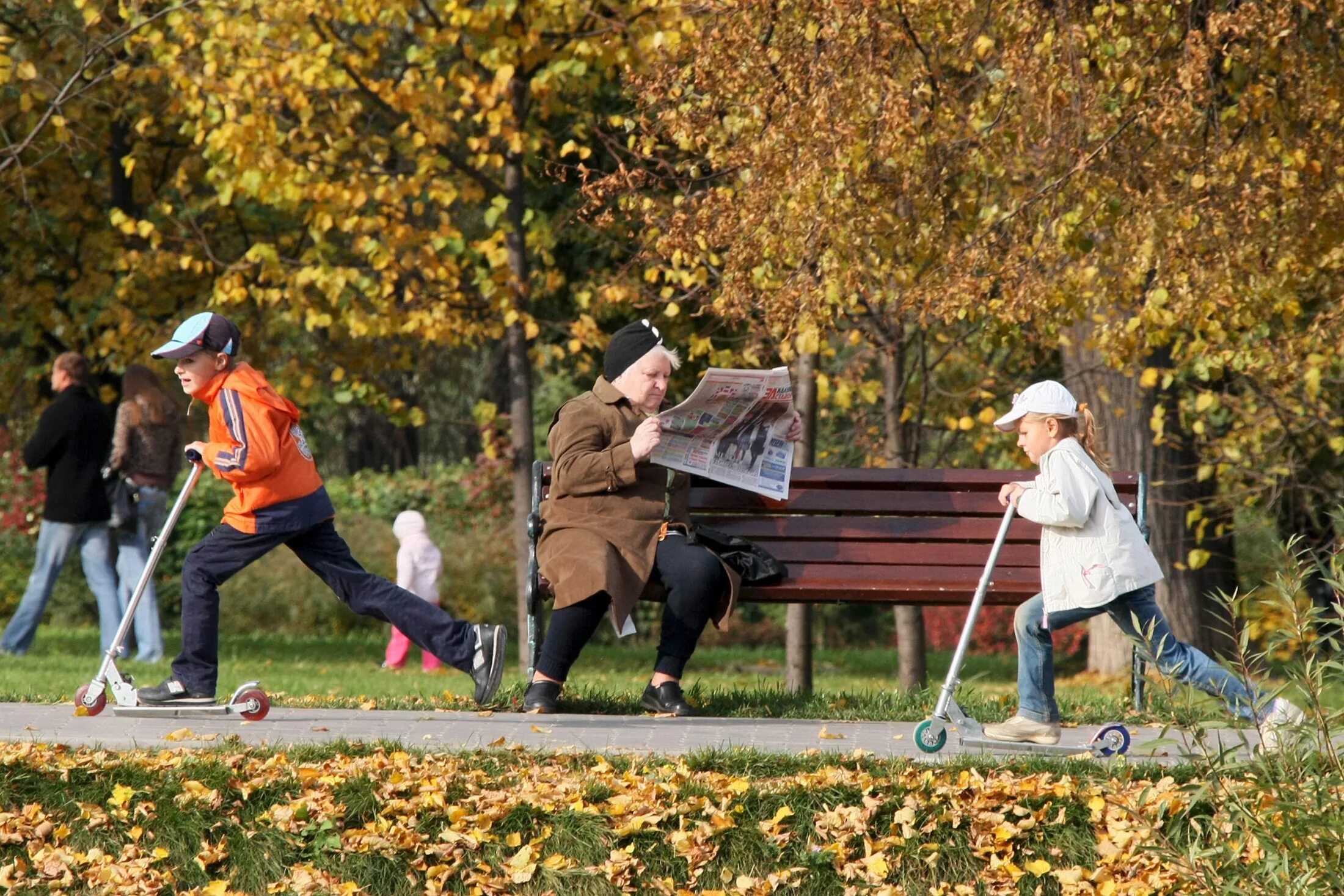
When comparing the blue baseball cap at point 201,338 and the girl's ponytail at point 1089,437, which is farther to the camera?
the blue baseball cap at point 201,338

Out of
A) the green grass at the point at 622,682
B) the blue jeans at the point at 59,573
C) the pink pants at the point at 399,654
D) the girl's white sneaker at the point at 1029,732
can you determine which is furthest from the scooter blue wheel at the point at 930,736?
the pink pants at the point at 399,654

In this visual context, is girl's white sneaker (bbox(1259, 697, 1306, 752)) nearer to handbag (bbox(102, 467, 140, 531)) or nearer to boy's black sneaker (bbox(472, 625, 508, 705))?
boy's black sneaker (bbox(472, 625, 508, 705))

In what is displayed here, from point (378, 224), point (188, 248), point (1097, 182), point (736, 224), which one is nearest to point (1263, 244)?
point (1097, 182)

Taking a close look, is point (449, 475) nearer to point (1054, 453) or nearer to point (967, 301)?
point (967, 301)

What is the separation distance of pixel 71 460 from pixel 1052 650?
735 cm

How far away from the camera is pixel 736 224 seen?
796cm

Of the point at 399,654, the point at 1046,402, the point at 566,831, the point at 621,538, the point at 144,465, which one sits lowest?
the point at 399,654

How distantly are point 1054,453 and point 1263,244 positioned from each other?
2432 mm

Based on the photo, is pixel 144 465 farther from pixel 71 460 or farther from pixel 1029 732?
pixel 1029 732

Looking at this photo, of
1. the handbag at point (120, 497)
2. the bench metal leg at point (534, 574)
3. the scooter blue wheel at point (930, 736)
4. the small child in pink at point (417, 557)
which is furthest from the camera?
the small child in pink at point (417, 557)

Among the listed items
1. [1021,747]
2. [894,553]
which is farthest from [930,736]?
[894,553]

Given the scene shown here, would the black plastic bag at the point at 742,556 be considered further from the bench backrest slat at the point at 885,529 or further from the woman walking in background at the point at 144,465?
the woman walking in background at the point at 144,465

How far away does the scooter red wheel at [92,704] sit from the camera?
6234 millimetres

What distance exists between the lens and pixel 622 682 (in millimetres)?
11203
